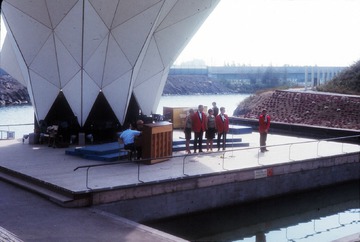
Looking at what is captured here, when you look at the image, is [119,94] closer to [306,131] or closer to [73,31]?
[73,31]

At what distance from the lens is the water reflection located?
46.2 feet

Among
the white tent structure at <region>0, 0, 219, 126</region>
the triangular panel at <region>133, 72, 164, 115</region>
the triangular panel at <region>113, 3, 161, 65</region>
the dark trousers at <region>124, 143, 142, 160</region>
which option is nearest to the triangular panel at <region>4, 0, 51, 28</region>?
the white tent structure at <region>0, 0, 219, 126</region>

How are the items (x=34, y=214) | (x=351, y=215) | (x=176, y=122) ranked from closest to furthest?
(x=34, y=214), (x=351, y=215), (x=176, y=122)

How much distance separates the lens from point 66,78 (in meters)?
20.7

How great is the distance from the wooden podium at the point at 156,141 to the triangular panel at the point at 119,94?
16.5 feet

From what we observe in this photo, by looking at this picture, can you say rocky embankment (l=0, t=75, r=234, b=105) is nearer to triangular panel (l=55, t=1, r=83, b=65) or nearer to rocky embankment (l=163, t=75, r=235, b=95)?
rocky embankment (l=163, t=75, r=235, b=95)

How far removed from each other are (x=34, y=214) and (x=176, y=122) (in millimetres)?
15607

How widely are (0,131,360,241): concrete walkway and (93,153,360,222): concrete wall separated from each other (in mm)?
287

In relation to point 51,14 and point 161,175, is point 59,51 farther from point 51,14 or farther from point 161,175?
point 161,175

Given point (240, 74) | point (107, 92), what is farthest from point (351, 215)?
point (240, 74)

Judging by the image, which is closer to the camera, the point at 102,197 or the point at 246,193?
the point at 102,197

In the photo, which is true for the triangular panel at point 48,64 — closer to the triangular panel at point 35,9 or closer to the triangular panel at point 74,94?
the triangular panel at point 74,94

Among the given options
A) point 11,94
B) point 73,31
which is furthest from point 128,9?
point 11,94

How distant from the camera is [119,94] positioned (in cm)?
2131
